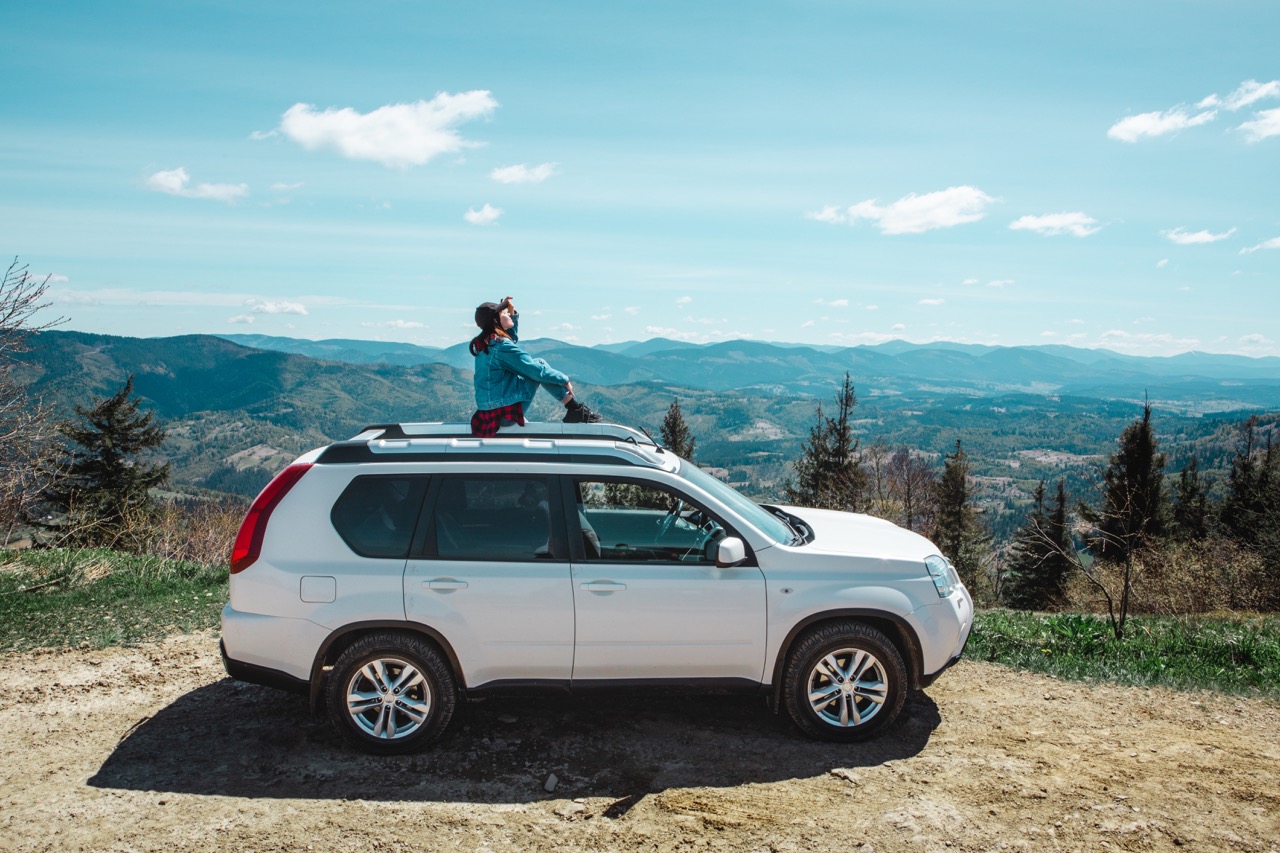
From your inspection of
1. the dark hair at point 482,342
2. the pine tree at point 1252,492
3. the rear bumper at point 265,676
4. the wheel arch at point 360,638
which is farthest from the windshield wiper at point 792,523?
the pine tree at point 1252,492

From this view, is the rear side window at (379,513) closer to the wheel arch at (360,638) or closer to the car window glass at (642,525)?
the wheel arch at (360,638)

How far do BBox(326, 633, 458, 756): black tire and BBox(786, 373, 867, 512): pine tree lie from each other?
32.0 m

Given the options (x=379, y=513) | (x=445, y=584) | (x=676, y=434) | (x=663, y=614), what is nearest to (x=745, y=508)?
(x=663, y=614)

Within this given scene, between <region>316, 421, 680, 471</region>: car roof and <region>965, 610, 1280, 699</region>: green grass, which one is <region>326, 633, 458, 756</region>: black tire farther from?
<region>965, 610, 1280, 699</region>: green grass

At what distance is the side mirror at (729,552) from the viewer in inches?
181

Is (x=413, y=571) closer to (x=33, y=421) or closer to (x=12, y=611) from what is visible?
(x=12, y=611)

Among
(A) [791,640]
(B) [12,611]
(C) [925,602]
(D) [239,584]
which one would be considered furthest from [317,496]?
(B) [12,611]

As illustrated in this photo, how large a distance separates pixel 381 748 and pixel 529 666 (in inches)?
41.9

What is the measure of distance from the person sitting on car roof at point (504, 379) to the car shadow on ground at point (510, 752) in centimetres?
221

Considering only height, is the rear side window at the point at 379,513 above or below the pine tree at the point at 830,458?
above

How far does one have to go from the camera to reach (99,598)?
26.2 ft

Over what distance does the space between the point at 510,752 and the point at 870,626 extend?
2454 millimetres

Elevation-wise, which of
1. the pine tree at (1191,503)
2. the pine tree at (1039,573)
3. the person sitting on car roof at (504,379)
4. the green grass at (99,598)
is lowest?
the pine tree at (1039,573)

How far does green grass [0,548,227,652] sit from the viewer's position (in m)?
6.89
